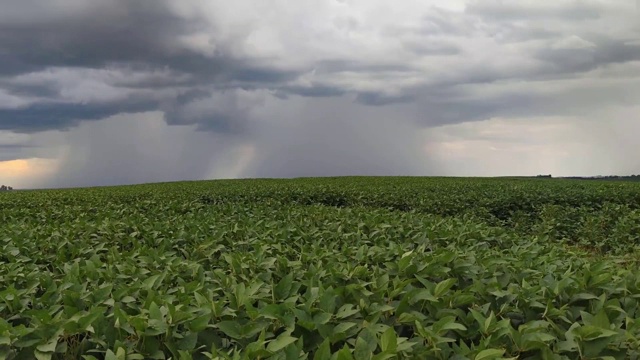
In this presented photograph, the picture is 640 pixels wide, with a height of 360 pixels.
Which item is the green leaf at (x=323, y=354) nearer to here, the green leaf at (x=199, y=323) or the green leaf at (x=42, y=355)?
the green leaf at (x=199, y=323)

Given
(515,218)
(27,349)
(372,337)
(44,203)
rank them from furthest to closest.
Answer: (515,218) < (44,203) < (27,349) < (372,337)

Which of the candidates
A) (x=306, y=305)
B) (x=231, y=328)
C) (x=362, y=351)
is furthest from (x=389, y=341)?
(x=231, y=328)

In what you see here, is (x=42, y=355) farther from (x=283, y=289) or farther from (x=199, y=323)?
(x=283, y=289)

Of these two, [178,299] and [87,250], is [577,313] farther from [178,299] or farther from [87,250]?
[87,250]

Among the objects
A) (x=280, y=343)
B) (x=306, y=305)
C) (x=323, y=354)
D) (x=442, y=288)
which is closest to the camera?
(x=323, y=354)

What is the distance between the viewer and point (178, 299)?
9.58ft

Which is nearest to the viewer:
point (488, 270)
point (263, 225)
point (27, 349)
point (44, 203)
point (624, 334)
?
point (27, 349)

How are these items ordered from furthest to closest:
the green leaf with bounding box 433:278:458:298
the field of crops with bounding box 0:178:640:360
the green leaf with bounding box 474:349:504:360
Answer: the green leaf with bounding box 433:278:458:298 → the field of crops with bounding box 0:178:640:360 → the green leaf with bounding box 474:349:504:360

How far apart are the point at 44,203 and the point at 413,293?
1375 centimetres

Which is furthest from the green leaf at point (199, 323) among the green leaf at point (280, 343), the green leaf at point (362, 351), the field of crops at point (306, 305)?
the green leaf at point (362, 351)

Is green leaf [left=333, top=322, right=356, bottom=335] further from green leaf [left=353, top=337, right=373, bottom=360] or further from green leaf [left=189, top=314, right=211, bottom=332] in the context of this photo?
green leaf [left=189, top=314, right=211, bottom=332]

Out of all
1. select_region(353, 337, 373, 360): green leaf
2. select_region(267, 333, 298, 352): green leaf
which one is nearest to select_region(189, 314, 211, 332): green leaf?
select_region(267, 333, 298, 352): green leaf

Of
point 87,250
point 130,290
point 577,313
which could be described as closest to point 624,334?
point 577,313

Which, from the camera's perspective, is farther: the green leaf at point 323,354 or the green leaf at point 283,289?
the green leaf at point 283,289
